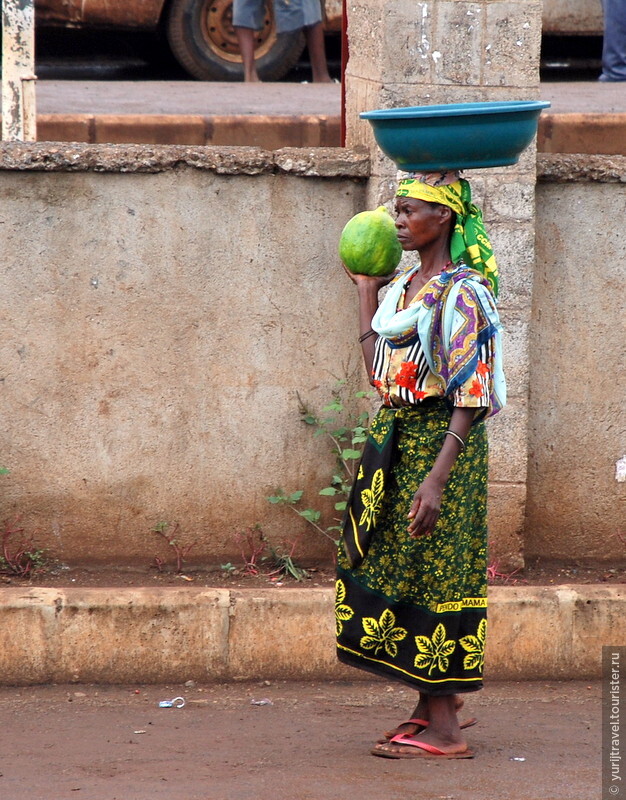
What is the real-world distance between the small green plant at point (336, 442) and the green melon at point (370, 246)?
1.24m

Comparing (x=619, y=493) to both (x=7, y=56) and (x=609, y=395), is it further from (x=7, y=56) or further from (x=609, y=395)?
(x=7, y=56)

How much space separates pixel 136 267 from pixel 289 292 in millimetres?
607

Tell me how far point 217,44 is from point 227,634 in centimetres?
697

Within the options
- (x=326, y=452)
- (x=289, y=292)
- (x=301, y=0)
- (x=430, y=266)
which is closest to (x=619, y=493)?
(x=326, y=452)

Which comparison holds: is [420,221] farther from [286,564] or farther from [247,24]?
[247,24]

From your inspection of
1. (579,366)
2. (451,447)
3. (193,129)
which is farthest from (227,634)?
(193,129)

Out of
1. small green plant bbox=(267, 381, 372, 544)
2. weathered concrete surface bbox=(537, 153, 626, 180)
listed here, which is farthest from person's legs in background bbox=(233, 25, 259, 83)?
small green plant bbox=(267, 381, 372, 544)

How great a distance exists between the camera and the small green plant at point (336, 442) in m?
5.09

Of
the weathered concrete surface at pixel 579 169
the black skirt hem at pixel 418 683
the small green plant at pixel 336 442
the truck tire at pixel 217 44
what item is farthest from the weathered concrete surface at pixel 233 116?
the black skirt hem at pixel 418 683

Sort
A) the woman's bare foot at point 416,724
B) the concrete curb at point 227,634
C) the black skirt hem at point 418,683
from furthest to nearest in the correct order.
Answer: the concrete curb at point 227,634
the woman's bare foot at point 416,724
the black skirt hem at point 418,683

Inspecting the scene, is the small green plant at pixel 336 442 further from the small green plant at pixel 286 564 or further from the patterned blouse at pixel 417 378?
the patterned blouse at pixel 417 378

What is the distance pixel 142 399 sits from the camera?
5.04 m

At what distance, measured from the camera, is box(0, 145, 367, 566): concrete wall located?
4910 millimetres

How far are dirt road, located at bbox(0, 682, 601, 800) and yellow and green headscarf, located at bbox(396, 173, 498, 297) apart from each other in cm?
144
